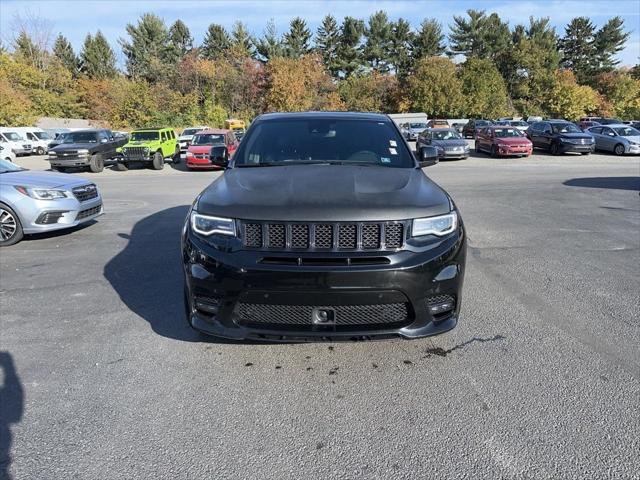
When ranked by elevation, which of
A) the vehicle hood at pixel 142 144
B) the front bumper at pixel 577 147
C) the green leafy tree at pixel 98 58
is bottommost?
the front bumper at pixel 577 147

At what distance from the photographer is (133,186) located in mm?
14641

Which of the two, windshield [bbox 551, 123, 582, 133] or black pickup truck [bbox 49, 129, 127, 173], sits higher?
windshield [bbox 551, 123, 582, 133]

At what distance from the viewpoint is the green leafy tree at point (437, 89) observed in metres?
Result: 56.8

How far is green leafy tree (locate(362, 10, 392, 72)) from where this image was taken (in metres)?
68.6

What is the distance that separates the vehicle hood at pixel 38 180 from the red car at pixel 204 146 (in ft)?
37.8

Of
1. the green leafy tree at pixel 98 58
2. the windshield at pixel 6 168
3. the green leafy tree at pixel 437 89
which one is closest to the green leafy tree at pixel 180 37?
the green leafy tree at pixel 98 58

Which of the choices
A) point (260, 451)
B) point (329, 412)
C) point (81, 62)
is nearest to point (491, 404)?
point (329, 412)

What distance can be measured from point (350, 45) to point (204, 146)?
56380mm

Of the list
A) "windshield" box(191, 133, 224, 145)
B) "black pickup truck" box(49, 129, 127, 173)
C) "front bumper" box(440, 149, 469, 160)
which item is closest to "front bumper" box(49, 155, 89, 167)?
"black pickup truck" box(49, 129, 127, 173)

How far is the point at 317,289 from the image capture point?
109 inches

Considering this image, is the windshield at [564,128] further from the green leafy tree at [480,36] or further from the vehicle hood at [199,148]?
the green leafy tree at [480,36]

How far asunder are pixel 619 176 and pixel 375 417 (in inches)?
634

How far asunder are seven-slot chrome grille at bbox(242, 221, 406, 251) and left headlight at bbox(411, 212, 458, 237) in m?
Result: 0.15

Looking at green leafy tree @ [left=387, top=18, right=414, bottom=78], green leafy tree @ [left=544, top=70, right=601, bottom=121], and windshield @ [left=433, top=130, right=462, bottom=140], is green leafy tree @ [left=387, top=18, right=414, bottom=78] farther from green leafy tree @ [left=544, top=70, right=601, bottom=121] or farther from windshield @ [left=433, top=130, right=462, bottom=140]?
windshield @ [left=433, top=130, right=462, bottom=140]
